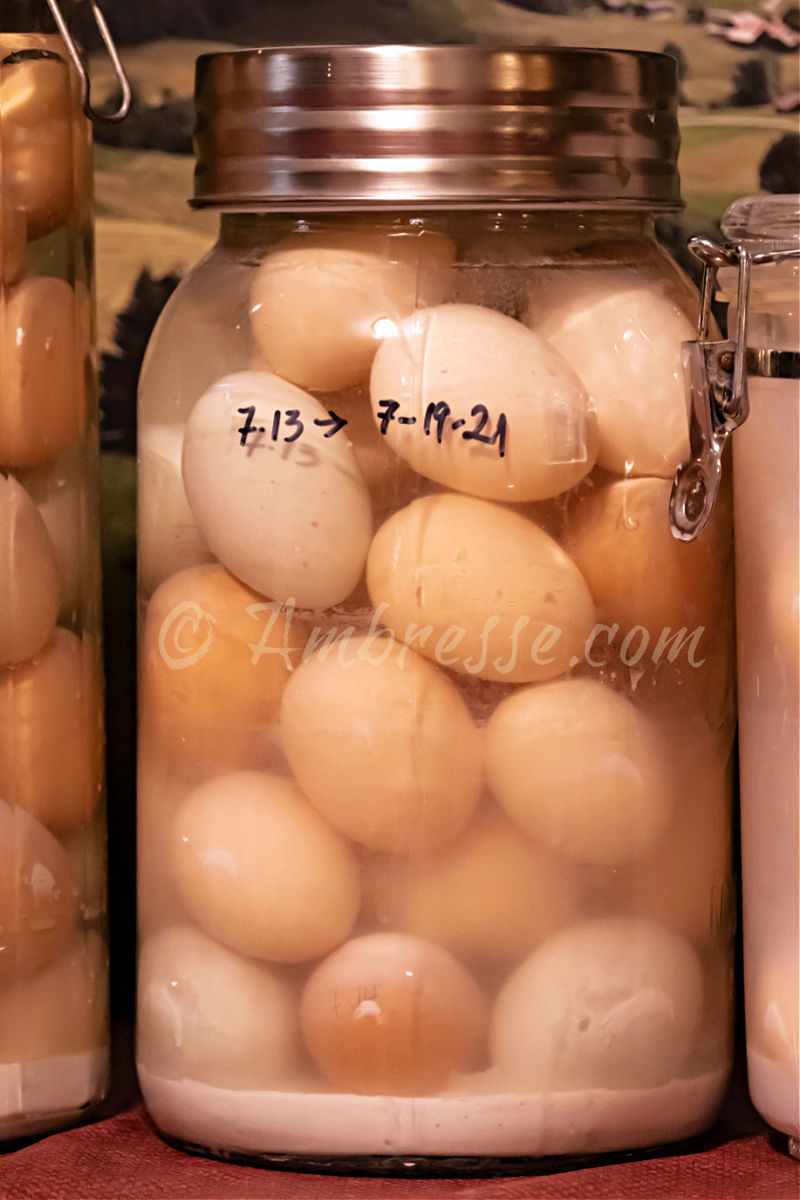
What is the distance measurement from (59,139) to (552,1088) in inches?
13.3

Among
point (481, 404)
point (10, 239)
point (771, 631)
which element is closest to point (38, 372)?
point (10, 239)

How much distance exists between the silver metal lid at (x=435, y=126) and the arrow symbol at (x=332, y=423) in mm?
63

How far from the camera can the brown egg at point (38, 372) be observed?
480mm

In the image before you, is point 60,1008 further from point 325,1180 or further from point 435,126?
point 435,126

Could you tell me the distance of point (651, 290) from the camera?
480 millimetres

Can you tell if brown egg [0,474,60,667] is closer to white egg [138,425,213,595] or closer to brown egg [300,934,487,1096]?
white egg [138,425,213,595]

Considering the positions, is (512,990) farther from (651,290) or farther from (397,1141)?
(651,290)

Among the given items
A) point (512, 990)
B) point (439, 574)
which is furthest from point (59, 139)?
point (512, 990)

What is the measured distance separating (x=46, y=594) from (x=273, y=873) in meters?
0.12

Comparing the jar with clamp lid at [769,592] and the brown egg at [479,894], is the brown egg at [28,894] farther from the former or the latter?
the jar with clamp lid at [769,592]

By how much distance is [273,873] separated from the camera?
462 mm

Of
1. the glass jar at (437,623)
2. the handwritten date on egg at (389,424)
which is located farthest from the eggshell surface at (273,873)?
the handwritten date on egg at (389,424)

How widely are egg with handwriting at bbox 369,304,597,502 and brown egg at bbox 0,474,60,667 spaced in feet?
0.39

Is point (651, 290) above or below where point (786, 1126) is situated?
above
